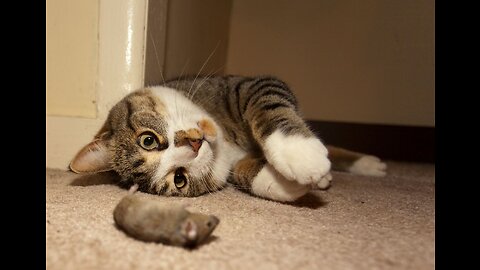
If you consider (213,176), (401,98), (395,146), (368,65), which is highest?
(368,65)

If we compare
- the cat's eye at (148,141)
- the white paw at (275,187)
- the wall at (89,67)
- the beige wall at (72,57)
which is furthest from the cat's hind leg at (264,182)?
the beige wall at (72,57)

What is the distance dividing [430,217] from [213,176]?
578 millimetres

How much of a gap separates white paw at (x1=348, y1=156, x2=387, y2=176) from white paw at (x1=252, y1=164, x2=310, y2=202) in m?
0.73

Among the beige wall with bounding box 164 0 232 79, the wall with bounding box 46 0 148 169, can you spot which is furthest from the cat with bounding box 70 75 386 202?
the beige wall with bounding box 164 0 232 79

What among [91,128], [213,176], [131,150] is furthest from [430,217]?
[91,128]

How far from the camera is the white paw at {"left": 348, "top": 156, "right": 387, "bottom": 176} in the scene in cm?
173

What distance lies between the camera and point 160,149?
109 centimetres

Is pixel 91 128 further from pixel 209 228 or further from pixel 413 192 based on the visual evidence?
pixel 413 192

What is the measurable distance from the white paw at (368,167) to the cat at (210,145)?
0.55 meters

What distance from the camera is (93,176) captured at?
1300mm

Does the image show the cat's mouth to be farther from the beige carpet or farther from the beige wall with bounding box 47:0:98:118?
the beige wall with bounding box 47:0:98:118

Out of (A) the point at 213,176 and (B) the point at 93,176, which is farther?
(B) the point at 93,176

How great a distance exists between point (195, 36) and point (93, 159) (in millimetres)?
1049

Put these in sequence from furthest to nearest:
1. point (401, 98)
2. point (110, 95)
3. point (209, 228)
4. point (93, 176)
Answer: point (401, 98)
point (110, 95)
point (93, 176)
point (209, 228)
